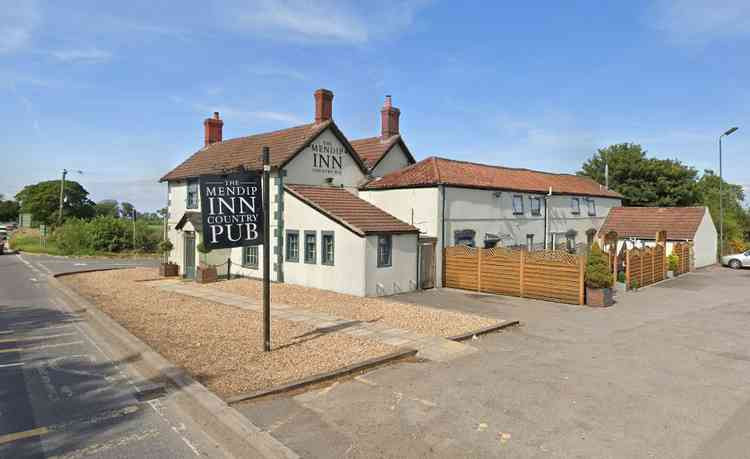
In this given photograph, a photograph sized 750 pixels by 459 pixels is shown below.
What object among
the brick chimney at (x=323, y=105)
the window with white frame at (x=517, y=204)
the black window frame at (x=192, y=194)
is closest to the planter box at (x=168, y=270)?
the black window frame at (x=192, y=194)

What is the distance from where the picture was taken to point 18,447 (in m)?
5.61

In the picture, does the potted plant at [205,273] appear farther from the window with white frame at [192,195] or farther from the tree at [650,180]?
the tree at [650,180]

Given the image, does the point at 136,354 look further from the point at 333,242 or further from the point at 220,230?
the point at 333,242

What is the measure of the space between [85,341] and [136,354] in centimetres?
212

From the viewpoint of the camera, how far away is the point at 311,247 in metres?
19.1

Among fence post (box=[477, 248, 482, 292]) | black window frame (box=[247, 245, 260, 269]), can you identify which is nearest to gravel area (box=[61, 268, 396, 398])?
black window frame (box=[247, 245, 260, 269])

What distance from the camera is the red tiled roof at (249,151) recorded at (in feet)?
67.8

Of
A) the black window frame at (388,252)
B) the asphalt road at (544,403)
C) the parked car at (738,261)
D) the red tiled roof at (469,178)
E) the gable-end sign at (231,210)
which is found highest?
the red tiled roof at (469,178)

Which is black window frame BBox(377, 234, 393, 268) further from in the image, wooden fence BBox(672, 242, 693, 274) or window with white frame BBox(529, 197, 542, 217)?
wooden fence BBox(672, 242, 693, 274)

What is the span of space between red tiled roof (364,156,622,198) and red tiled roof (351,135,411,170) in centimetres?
146

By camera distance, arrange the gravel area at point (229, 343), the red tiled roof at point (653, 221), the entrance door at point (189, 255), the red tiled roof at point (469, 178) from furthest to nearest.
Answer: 1. the red tiled roof at point (653, 221)
2. the entrance door at point (189, 255)
3. the red tiled roof at point (469, 178)
4. the gravel area at point (229, 343)

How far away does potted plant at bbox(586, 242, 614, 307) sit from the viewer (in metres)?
15.9

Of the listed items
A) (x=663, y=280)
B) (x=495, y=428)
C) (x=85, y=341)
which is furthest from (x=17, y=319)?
(x=663, y=280)

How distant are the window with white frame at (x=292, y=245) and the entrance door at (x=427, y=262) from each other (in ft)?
16.8
